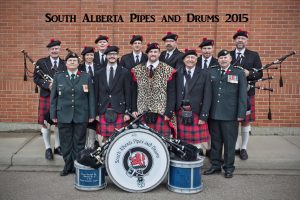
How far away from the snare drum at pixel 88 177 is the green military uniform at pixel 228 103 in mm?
1853

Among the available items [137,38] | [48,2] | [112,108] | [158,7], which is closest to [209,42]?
[137,38]

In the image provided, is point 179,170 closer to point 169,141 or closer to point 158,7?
point 169,141

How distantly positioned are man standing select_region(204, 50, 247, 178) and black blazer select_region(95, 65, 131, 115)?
4.07ft

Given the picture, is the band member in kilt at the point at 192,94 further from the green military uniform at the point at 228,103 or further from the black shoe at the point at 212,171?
the black shoe at the point at 212,171

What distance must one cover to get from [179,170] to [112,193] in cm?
93

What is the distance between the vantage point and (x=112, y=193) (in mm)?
5902

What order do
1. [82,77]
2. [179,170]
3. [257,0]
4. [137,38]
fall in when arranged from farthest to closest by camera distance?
[257,0]
[137,38]
[82,77]
[179,170]

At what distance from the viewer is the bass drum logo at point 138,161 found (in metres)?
5.86

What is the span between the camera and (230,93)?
21.2 ft

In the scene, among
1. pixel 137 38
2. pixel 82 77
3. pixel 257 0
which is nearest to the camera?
pixel 82 77

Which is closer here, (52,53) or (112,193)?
(112,193)

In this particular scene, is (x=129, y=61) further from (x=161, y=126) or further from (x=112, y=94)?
(x=161, y=126)

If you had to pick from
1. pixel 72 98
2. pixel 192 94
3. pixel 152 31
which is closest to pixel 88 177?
pixel 72 98

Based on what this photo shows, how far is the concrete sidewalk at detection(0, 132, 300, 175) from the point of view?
715cm
